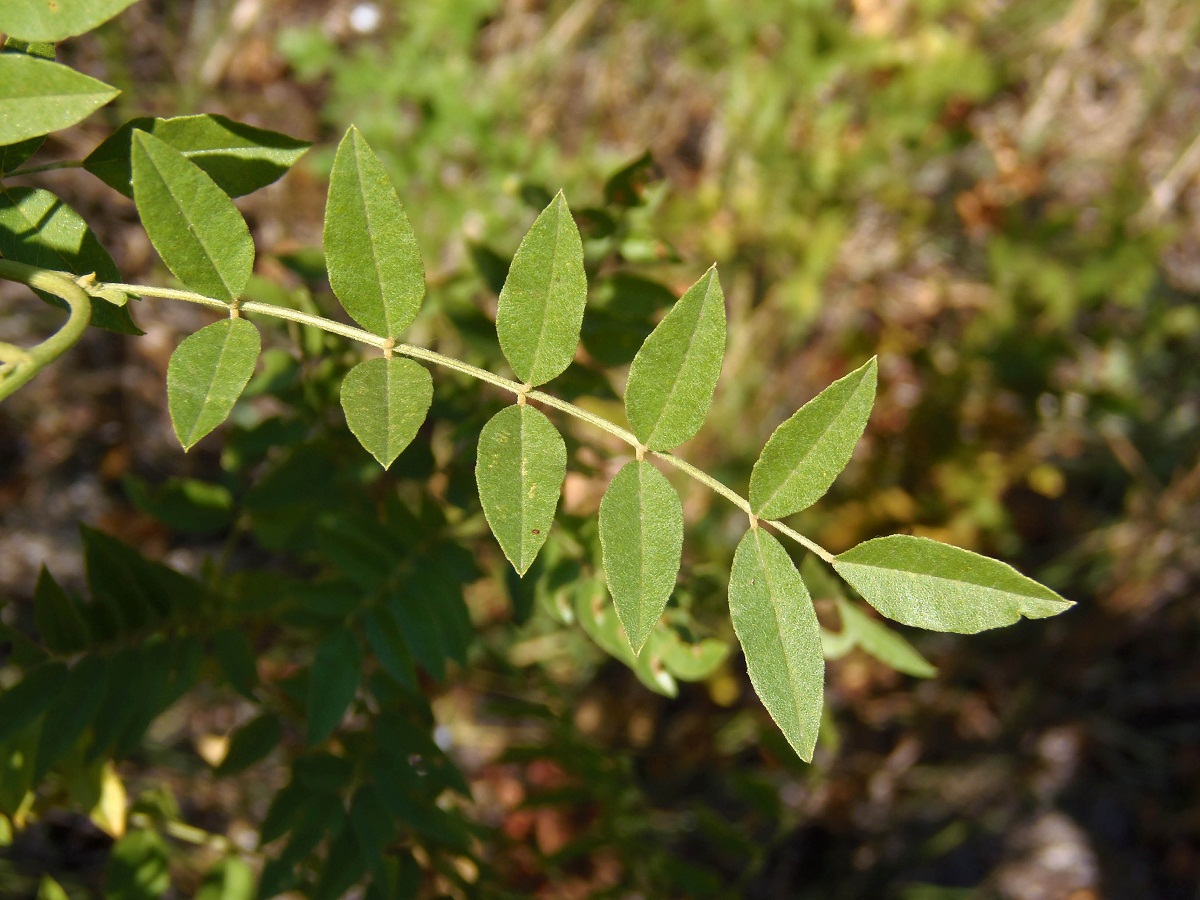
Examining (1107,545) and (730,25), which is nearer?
(1107,545)

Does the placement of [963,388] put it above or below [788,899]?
above

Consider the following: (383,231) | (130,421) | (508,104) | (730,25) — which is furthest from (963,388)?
(130,421)

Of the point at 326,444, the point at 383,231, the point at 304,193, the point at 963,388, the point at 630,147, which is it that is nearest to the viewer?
the point at 383,231

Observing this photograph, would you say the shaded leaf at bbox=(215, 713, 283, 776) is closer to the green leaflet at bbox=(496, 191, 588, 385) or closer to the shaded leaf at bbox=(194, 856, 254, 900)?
the shaded leaf at bbox=(194, 856, 254, 900)

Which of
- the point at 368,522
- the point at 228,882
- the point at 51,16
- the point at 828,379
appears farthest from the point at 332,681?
the point at 828,379

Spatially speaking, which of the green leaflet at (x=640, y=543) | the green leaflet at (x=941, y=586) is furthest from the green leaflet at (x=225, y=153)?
the green leaflet at (x=941, y=586)

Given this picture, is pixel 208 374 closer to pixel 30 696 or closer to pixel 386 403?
pixel 386 403

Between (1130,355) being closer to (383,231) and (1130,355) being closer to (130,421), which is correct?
(383,231)

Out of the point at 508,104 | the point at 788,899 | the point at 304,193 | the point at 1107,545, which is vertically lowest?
the point at 788,899
